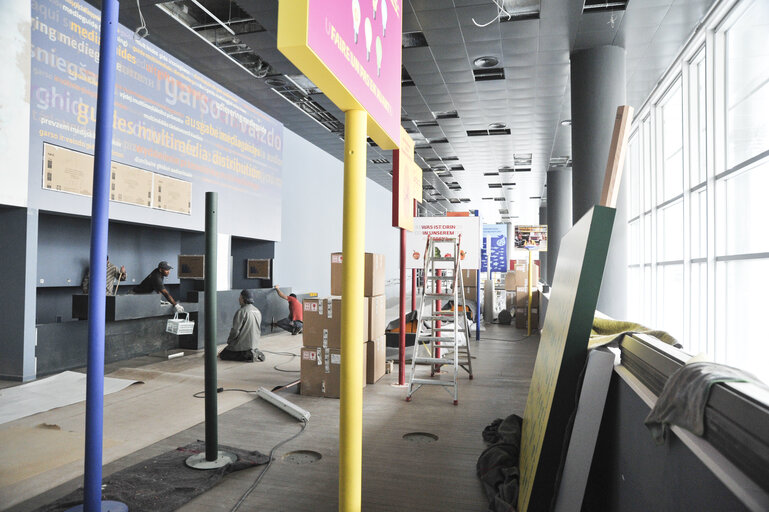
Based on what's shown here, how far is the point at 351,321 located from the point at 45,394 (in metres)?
4.44

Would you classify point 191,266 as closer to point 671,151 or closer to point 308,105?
point 308,105

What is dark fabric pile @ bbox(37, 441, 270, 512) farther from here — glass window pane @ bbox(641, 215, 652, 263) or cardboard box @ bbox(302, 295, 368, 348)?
glass window pane @ bbox(641, 215, 652, 263)

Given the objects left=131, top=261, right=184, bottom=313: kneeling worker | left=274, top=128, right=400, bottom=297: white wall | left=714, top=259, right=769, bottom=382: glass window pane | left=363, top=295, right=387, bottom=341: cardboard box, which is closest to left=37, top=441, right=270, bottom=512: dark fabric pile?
left=363, top=295, right=387, bottom=341: cardboard box

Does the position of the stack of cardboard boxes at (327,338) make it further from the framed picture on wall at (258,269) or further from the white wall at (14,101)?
the framed picture on wall at (258,269)

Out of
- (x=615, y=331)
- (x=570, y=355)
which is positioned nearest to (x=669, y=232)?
(x=615, y=331)

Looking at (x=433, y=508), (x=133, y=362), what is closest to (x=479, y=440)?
(x=433, y=508)

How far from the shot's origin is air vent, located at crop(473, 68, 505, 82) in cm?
763

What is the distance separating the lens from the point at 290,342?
812 cm

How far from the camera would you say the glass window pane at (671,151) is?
7.14 metres

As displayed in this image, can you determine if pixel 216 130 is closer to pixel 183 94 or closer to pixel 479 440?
pixel 183 94

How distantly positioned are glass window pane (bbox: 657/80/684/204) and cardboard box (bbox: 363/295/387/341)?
4.81 m

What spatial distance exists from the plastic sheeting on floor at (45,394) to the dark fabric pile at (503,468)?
357 cm

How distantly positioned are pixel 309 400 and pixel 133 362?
3090 mm

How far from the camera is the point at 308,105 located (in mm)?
9484
